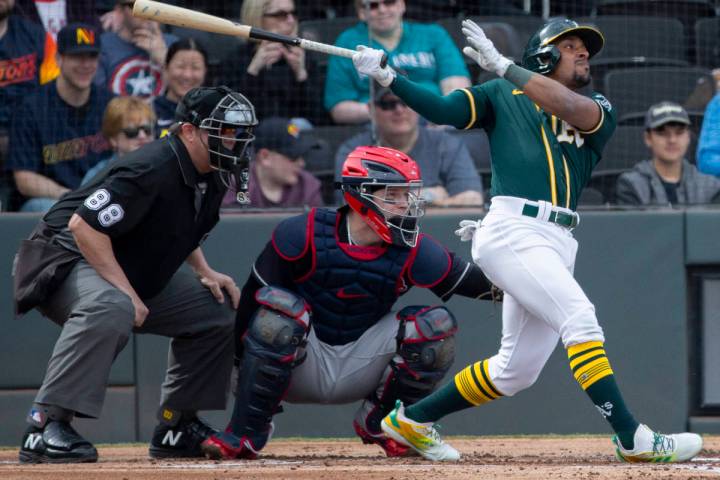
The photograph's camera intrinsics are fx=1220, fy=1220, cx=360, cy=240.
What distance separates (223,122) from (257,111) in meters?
1.75

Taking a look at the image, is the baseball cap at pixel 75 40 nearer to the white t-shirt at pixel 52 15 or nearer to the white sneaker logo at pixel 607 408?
the white t-shirt at pixel 52 15

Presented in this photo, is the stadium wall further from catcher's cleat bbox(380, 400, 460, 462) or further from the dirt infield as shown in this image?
catcher's cleat bbox(380, 400, 460, 462)

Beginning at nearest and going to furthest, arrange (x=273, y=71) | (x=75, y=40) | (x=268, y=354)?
(x=268, y=354) → (x=75, y=40) → (x=273, y=71)

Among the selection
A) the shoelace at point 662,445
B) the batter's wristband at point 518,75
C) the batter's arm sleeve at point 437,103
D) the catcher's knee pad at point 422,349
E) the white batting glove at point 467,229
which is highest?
the batter's wristband at point 518,75

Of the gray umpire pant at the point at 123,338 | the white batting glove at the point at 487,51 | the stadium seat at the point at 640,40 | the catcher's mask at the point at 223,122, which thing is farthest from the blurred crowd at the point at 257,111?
the white batting glove at the point at 487,51

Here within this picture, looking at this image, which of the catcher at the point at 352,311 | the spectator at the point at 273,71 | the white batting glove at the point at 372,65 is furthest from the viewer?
the spectator at the point at 273,71

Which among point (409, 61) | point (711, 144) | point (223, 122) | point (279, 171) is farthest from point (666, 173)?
point (223, 122)

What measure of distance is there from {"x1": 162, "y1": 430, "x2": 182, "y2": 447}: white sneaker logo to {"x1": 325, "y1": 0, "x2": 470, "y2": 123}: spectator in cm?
223

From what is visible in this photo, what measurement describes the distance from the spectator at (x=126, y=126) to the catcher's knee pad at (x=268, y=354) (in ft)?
6.13

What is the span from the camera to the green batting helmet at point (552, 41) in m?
4.44

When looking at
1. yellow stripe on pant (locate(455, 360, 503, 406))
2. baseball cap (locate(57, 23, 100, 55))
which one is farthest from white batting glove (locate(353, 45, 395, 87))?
baseball cap (locate(57, 23, 100, 55))

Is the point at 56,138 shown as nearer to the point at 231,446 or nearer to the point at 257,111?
the point at 257,111

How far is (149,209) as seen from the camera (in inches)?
183

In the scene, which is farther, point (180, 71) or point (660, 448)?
point (180, 71)
